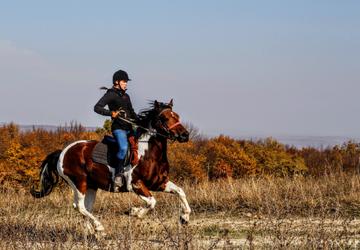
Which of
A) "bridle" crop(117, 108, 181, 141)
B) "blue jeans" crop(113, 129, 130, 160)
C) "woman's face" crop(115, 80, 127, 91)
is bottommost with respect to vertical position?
"blue jeans" crop(113, 129, 130, 160)

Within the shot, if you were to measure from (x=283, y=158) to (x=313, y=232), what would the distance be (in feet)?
160

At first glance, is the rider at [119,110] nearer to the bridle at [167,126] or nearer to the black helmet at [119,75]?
the black helmet at [119,75]

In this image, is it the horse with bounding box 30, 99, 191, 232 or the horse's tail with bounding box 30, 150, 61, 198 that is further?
the horse's tail with bounding box 30, 150, 61, 198

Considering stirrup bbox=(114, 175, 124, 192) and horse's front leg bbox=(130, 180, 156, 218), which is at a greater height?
stirrup bbox=(114, 175, 124, 192)

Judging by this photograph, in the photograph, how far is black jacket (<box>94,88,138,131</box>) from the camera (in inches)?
462

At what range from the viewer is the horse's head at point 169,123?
1180 centimetres

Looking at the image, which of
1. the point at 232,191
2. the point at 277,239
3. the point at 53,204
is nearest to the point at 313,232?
the point at 277,239

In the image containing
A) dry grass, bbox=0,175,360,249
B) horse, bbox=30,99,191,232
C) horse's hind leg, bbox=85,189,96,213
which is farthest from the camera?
horse's hind leg, bbox=85,189,96,213

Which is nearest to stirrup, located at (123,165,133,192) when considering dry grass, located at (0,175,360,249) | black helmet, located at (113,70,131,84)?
dry grass, located at (0,175,360,249)

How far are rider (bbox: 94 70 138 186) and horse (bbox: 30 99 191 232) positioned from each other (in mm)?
243

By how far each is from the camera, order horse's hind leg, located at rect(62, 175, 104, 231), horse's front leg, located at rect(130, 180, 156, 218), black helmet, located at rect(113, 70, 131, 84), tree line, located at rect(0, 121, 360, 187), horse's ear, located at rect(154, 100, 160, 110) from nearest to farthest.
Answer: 1. horse's front leg, located at rect(130, 180, 156, 218)
2. black helmet, located at rect(113, 70, 131, 84)
3. horse's hind leg, located at rect(62, 175, 104, 231)
4. horse's ear, located at rect(154, 100, 160, 110)
5. tree line, located at rect(0, 121, 360, 187)

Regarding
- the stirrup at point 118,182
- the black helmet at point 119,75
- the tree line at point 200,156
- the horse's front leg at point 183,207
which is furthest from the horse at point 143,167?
the tree line at point 200,156

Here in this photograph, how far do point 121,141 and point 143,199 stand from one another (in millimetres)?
1124

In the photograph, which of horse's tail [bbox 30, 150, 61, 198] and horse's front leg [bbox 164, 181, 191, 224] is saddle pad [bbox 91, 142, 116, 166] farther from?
horse's tail [bbox 30, 150, 61, 198]
